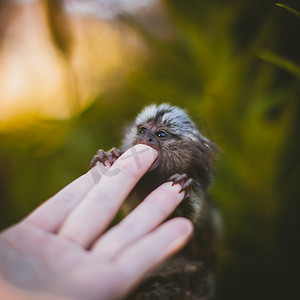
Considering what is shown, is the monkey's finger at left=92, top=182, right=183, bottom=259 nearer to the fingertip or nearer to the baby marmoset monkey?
the fingertip

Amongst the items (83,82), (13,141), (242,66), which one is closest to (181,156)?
(242,66)

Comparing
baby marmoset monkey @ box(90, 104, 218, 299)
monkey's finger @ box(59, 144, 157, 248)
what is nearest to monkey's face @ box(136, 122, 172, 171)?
baby marmoset monkey @ box(90, 104, 218, 299)

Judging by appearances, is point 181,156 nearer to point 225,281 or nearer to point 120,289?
point 120,289

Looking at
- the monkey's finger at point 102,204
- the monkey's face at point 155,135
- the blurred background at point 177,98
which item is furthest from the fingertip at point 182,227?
the blurred background at point 177,98

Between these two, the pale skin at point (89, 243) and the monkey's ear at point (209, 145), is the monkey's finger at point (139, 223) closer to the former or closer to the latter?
the pale skin at point (89, 243)

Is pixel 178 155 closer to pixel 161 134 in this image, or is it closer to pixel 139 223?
pixel 161 134

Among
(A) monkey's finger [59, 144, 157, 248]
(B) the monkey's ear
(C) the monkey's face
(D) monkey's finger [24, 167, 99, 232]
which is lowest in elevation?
(D) monkey's finger [24, 167, 99, 232]
